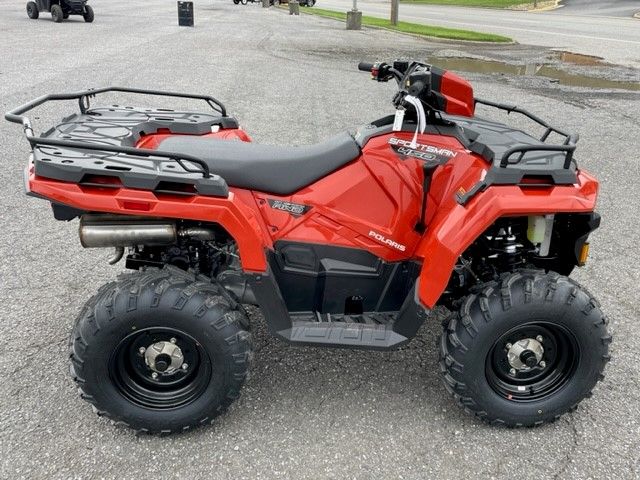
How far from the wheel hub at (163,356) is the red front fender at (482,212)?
1119 millimetres

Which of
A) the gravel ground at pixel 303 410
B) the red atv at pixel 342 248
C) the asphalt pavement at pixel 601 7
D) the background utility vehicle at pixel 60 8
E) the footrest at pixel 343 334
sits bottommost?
the gravel ground at pixel 303 410

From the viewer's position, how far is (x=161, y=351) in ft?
8.27

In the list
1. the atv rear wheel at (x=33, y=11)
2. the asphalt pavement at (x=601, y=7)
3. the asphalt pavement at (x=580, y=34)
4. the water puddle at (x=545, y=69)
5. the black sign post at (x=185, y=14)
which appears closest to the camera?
the water puddle at (x=545, y=69)

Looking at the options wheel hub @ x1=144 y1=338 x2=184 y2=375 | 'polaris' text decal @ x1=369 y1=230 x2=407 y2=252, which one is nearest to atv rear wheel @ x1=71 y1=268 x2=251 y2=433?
wheel hub @ x1=144 y1=338 x2=184 y2=375

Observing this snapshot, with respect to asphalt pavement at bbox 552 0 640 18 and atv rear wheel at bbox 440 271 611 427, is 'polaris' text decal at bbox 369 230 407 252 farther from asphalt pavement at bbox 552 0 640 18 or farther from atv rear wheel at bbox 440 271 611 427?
asphalt pavement at bbox 552 0 640 18

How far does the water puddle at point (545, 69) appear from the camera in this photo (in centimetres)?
1123

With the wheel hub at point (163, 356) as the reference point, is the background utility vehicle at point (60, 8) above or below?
above

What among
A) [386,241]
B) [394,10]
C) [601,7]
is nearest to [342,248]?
[386,241]

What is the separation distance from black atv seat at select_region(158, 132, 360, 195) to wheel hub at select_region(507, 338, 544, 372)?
113 centimetres

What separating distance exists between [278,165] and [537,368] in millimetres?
1515

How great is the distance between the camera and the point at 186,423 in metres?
2.54

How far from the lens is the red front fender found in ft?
7.73

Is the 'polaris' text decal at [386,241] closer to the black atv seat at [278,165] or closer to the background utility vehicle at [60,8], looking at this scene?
the black atv seat at [278,165]

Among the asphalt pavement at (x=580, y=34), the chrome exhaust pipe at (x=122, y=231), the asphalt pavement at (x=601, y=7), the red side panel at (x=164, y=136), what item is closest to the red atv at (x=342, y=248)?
the chrome exhaust pipe at (x=122, y=231)
